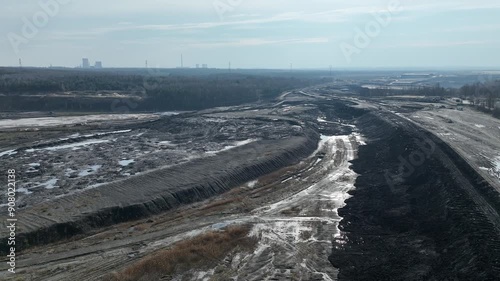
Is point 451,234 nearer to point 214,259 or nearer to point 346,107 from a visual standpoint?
point 214,259

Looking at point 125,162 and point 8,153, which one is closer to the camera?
point 125,162

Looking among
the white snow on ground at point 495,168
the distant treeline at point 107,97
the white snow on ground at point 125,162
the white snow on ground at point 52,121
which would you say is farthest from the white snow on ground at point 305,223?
the distant treeline at point 107,97

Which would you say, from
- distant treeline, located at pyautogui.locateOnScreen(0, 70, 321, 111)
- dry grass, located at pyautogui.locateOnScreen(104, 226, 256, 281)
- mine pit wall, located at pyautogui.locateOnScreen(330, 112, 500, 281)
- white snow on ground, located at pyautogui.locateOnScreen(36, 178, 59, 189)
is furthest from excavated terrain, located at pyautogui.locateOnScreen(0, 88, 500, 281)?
distant treeline, located at pyautogui.locateOnScreen(0, 70, 321, 111)

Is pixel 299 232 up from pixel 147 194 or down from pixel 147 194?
down

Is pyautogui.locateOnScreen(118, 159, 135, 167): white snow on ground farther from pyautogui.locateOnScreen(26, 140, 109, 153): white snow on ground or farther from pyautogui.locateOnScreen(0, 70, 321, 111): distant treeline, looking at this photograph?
pyautogui.locateOnScreen(0, 70, 321, 111): distant treeline

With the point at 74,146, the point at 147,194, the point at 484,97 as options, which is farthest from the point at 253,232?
the point at 484,97

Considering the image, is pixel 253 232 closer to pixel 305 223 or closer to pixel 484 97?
pixel 305 223
